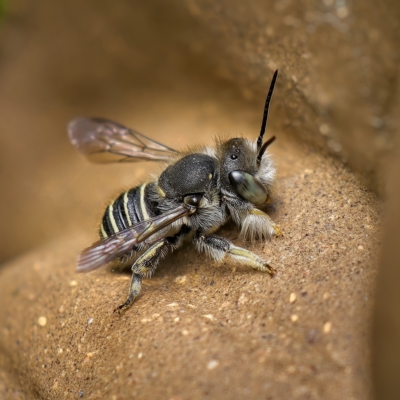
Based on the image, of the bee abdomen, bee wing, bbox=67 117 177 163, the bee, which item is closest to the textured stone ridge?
the bee

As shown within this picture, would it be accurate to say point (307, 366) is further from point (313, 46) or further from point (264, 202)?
point (313, 46)

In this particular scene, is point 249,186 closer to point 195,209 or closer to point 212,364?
point 195,209

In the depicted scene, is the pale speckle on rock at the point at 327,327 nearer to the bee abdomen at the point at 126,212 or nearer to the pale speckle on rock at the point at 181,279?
the pale speckle on rock at the point at 181,279

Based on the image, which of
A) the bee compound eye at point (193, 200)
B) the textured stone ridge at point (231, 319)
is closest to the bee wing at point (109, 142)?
the bee compound eye at point (193, 200)

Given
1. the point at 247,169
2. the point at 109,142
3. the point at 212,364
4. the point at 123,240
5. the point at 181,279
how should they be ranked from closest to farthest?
the point at 212,364 < the point at 123,240 < the point at 247,169 < the point at 181,279 < the point at 109,142

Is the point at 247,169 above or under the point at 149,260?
above

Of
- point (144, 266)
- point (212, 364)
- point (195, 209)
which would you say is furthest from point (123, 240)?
point (212, 364)

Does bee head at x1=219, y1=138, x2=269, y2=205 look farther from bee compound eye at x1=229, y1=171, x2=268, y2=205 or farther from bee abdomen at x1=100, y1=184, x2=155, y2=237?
bee abdomen at x1=100, y1=184, x2=155, y2=237
